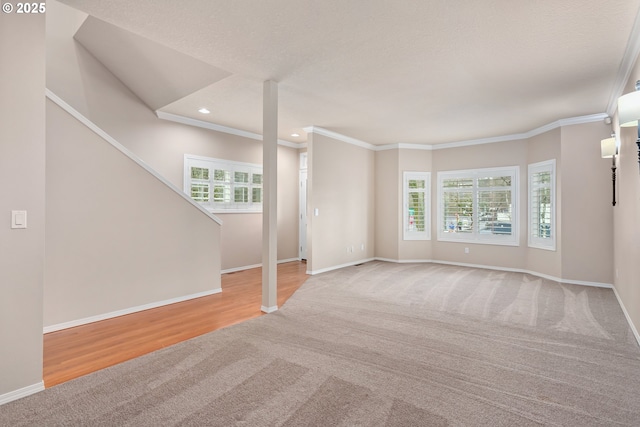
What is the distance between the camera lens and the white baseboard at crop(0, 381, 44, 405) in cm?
207

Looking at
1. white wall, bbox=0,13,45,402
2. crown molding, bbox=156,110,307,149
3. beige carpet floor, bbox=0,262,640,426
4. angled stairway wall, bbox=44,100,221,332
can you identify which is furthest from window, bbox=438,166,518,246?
white wall, bbox=0,13,45,402

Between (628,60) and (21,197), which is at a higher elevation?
(628,60)

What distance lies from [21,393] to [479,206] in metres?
7.49

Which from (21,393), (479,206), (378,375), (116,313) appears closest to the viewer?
(21,393)

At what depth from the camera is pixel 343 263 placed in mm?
6855

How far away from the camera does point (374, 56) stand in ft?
10.9

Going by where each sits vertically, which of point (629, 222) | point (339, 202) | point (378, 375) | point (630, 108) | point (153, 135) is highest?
point (153, 135)

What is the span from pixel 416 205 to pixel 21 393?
23.4 ft

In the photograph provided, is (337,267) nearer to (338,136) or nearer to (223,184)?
(338,136)

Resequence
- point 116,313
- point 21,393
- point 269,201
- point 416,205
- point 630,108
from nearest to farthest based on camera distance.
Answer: point 21,393 → point 630,108 → point 116,313 → point 269,201 → point 416,205

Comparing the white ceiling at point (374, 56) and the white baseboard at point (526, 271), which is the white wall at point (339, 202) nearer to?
the white ceiling at point (374, 56)

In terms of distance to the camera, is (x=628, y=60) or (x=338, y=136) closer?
(x=628, y=60)

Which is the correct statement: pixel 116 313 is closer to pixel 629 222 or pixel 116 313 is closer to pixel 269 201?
pixel 269 201

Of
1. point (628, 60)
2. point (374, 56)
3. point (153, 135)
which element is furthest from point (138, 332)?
point (628, 60)
